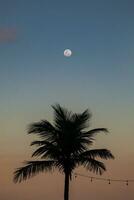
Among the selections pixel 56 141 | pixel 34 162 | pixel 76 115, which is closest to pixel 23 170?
pixel 34 162

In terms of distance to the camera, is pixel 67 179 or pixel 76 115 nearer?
pixel 67 179

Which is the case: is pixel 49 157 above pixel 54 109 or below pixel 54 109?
below

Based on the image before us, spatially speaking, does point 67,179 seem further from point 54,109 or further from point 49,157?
point 54,109

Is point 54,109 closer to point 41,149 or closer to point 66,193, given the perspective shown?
point 41,149

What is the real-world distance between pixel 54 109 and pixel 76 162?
13.8ft

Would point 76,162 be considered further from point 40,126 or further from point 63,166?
point 40,126

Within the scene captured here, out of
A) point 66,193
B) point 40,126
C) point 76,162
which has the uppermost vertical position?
point 40,126

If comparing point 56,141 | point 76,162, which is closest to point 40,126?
point 56,141

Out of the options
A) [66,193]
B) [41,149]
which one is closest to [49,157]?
[41,149]

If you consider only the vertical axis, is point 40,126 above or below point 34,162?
above

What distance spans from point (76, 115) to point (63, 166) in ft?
13.2

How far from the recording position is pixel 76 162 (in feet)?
108

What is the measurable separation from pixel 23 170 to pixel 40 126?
3269 mm

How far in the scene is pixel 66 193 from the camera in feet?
105
